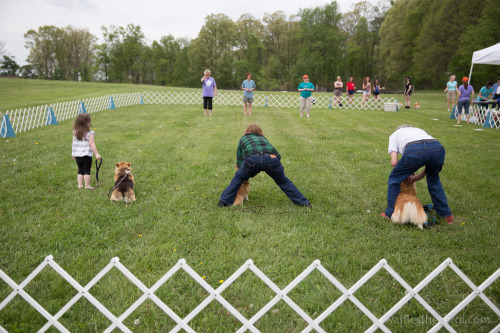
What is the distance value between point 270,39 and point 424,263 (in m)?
63.9

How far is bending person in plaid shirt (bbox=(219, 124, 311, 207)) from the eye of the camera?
4832mm

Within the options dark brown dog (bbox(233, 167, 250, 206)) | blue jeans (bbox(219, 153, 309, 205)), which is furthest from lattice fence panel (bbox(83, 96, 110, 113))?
blue jeans (bbox(219, 153, 309, 205))

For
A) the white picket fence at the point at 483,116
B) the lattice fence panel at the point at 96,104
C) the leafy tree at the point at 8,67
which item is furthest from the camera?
the leafy tree at the point at 8,67

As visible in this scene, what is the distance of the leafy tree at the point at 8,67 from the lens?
211ft

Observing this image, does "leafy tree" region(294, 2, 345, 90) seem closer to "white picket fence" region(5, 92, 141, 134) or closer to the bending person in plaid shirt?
"white picket fence" region(5, 92, 141, 134)

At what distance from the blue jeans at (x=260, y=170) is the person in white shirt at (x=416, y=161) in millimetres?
1428

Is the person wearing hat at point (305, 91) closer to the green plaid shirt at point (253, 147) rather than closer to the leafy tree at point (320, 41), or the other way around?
the green plaid shirt at point (253, 147)

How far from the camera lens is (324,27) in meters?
54.7

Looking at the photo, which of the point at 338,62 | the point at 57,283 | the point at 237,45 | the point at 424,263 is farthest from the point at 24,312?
the point at 237,45

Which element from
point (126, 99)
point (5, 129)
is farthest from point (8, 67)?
point (5, 129)

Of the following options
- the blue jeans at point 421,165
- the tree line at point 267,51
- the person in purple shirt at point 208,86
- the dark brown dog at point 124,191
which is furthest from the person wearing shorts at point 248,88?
the tree line at point 267,51

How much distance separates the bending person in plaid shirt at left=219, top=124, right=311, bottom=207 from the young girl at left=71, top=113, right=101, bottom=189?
2.57 m

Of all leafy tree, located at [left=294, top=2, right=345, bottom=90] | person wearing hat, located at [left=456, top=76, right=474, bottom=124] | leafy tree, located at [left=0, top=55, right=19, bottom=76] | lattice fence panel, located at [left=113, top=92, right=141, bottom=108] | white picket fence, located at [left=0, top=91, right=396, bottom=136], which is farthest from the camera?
leafy tree, located at [left=0, top=55, right=19, bottom=76]

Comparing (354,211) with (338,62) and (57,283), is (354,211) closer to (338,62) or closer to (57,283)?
(57,283)
